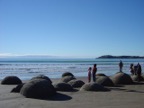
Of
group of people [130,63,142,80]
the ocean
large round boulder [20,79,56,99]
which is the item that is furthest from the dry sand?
the ocean

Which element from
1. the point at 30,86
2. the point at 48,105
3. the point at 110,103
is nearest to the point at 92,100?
the point at 110,103

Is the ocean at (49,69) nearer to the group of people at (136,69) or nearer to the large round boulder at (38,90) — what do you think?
the group of people at (136,69)

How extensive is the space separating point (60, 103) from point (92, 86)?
15.9ft

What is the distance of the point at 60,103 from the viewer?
533 inches

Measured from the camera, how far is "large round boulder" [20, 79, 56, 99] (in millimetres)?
15266

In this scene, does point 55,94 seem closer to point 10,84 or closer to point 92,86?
point 92,86

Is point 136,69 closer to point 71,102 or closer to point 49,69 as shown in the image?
point 71,102

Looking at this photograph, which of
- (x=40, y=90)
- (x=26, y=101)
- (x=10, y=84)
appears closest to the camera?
(x=26, y=101)

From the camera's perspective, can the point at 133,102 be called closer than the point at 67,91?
Yes

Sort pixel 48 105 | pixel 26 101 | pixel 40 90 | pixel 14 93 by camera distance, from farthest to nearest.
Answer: pixel 14 93
pixel 40 90
pixel 26 101
pixel 48 105

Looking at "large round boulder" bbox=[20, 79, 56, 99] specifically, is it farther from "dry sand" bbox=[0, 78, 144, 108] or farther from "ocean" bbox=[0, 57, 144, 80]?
"ocean" bbox=[0, 57, 144, 80]

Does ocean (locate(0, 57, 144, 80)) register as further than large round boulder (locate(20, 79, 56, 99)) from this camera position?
Yes

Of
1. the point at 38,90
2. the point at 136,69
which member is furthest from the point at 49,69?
the point at 38,90

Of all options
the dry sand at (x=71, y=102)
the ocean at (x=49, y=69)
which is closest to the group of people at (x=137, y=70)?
the ocean at (x=49, y=69)
